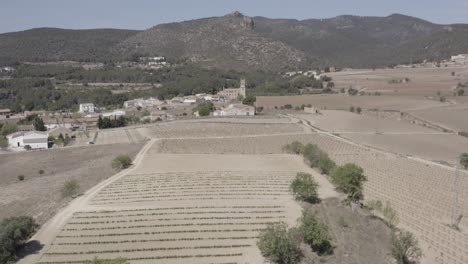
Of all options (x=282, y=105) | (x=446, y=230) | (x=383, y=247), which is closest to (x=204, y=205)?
(x=383, y=247)

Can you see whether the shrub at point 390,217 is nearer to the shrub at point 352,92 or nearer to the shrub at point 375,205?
the shrub at point 375,205

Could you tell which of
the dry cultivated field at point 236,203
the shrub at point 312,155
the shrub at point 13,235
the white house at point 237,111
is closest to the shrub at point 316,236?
the dry cultivated field at point 236,203

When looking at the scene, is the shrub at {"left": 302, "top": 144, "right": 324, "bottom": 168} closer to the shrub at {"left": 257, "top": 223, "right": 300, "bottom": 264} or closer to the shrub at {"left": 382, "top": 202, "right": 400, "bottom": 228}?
the shrub at {"left": 382, "top": 202, "right": 400, "bottom": 228}

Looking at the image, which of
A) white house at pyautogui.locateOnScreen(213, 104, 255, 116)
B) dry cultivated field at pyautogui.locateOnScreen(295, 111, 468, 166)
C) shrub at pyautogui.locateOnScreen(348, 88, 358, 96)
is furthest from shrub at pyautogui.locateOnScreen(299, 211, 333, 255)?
shrub at pyautogui.locateOnScreen(348, 88, 358, 96)

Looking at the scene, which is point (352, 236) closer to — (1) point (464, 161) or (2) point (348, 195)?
(2) point (348, 195)

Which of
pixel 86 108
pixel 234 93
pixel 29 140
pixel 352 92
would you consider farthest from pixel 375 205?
pixel 234 93

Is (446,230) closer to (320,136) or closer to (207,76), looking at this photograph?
(320,136)
